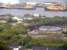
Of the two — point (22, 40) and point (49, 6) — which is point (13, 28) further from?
point (49, 6)

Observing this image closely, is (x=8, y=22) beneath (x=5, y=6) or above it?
beneath

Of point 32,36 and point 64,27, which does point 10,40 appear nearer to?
point 32,36

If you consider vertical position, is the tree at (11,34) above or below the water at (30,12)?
below

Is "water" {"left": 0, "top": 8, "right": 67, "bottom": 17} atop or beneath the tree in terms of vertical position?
atop

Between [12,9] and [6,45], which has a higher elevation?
[12,9]

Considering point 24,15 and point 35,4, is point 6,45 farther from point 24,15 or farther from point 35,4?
point 35,4

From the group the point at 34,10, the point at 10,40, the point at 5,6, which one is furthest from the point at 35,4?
the point at 10,40

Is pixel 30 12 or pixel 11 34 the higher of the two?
pixel 30 12

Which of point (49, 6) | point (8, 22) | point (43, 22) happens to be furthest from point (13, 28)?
point (49, 6)

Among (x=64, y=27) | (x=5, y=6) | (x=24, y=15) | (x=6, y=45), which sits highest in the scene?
(x=5, y=6)
